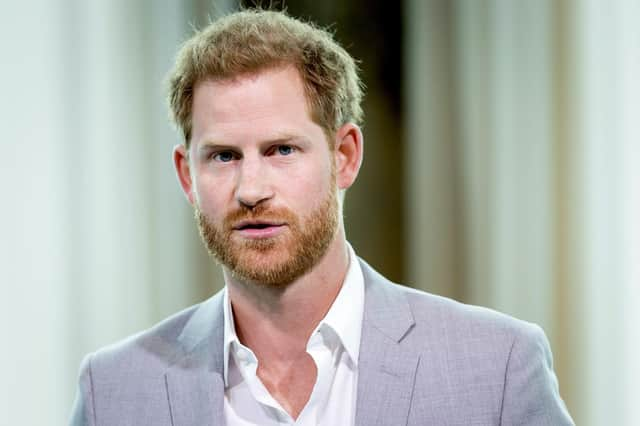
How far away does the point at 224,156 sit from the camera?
1440 millimetres

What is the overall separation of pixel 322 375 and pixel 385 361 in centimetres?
11

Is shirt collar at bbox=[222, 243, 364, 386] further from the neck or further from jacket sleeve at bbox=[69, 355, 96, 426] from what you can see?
jacket sleeve at bbox=[69, 355, 96, 426]

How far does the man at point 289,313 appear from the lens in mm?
1392

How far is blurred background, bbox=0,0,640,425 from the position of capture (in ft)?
7.04

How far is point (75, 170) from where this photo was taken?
217 centimetres

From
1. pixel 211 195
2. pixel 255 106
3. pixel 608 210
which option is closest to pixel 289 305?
pixel 211 195

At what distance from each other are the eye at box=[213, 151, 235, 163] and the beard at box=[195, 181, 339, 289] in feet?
0.32

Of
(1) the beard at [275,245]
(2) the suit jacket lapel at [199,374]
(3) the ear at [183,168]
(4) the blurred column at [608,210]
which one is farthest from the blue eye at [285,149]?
(4) the blurred column at [608,210]

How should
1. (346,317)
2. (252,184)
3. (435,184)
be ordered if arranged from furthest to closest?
(435,184)
(346,317)
(252,184)

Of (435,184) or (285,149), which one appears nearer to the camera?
(285,149)

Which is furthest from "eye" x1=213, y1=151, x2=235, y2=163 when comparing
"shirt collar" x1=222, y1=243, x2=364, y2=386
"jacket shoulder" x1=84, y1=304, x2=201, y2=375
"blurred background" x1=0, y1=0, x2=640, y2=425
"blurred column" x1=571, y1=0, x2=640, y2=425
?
"blurred column" x1=571, y1=0, x2=640, y2=425

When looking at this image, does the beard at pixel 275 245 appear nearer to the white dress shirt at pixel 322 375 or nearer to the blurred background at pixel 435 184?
the white dress shirt at pixel 322 375

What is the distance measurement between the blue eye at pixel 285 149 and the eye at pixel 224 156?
0.27ft

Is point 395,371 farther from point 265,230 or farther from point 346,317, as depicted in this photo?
point 265,230
